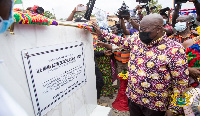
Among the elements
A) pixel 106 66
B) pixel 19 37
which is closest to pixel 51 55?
pixel 19 37

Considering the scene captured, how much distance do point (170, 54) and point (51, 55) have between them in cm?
125

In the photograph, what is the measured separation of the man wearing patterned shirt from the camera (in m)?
1.56

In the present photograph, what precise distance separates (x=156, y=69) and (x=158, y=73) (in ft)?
0.18

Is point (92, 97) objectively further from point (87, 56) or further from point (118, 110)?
point (118, 110)

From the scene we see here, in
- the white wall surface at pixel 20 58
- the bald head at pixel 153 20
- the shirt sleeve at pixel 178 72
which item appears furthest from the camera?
the bald head at pixel 153 20

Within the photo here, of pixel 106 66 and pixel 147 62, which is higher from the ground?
pixel 147 62

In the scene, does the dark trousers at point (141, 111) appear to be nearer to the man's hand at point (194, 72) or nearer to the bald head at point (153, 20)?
the man's hand at point (194, 72)

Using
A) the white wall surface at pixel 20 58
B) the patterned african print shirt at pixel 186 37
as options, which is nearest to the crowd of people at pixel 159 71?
the white wall surface at pixel 20 58

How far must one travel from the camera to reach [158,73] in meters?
1.63

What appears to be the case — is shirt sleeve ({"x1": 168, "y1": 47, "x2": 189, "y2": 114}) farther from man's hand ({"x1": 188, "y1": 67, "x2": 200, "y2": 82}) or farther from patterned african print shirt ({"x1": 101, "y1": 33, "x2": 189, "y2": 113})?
man's hand ({"x1": 188, "y1": 67, "x2": 200, "y2": 82})

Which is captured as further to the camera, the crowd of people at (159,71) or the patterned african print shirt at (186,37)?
the patterned african print shirt at (186,37)

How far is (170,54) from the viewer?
1.54m

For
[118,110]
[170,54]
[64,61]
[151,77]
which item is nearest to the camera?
[64,61]

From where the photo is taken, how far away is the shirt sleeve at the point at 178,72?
1522 mm
